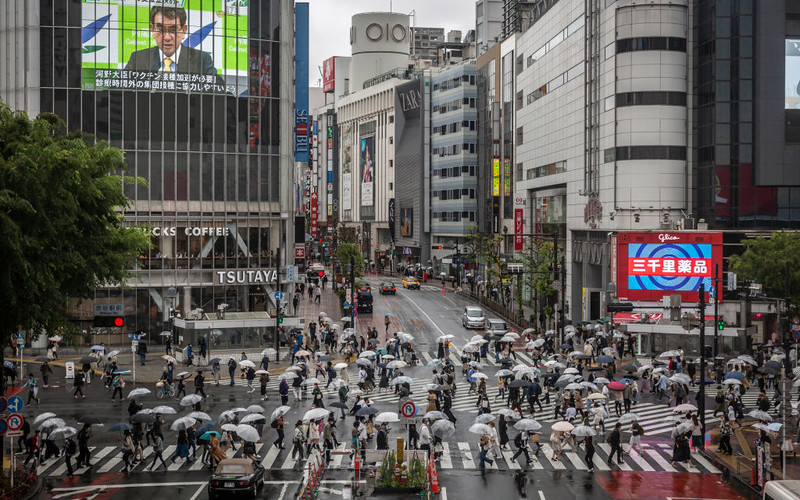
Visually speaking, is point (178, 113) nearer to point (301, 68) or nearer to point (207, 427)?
point (301, 68)

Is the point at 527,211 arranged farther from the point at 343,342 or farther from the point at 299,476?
the point at 299,476

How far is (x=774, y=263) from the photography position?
5547 centimetres

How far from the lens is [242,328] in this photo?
60.0 meters

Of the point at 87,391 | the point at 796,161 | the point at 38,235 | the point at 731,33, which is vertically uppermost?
→ the point at 731,33

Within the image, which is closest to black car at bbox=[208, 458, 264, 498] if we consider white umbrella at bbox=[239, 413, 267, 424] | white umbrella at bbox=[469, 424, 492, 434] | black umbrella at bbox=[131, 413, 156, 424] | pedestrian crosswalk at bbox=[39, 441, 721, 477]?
pedestrian crosswalk at bbox=[39, 441, 721, 477]

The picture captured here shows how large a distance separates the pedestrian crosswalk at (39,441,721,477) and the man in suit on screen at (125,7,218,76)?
41.7 meters

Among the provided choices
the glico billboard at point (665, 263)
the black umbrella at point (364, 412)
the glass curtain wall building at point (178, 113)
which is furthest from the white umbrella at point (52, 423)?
the glico billboard at point (665, 263)

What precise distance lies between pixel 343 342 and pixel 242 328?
22.8 ft

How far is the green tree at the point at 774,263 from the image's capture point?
5425cm

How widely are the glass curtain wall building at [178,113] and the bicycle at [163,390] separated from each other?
22.5 metres

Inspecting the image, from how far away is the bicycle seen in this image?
149 feet

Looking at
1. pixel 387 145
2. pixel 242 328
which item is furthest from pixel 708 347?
pixel 387 145

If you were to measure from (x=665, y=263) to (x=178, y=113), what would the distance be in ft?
130

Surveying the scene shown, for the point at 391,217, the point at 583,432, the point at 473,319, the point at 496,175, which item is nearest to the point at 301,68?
the point at 473,319
